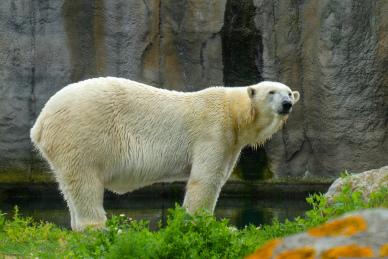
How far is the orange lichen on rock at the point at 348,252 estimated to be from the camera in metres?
1.42

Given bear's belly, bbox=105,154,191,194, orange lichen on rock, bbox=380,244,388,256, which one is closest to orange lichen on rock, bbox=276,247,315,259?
orange lichen on rock, bbox=380,244,388,256

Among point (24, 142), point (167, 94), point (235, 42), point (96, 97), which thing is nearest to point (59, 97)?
point (96, 97)

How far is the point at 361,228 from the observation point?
1467 mm

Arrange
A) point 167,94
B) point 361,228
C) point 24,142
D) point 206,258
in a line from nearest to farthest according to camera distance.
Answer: point 361,228 < point 206,258 < point 167,94 < point 24,142

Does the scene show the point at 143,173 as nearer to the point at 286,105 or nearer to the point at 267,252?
the point at 286,105

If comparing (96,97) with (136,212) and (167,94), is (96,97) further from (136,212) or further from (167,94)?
(136,212)

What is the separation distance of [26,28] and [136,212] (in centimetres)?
351

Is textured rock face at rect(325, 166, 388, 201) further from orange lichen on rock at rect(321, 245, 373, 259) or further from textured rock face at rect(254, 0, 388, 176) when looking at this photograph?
textured rock face at rect(254, 0, 388, 176)

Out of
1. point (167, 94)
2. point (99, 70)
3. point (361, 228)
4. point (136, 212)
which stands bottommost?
point (136, 212)

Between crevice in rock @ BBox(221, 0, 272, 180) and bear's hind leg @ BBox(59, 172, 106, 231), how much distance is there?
19.4ft

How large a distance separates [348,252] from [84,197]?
476 cm

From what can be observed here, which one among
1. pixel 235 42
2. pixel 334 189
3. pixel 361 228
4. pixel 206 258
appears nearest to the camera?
pixel 361 228

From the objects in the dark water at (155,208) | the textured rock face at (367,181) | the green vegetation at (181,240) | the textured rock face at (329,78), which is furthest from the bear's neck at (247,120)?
the textured rock face at (329,78)

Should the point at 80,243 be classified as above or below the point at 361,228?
below
